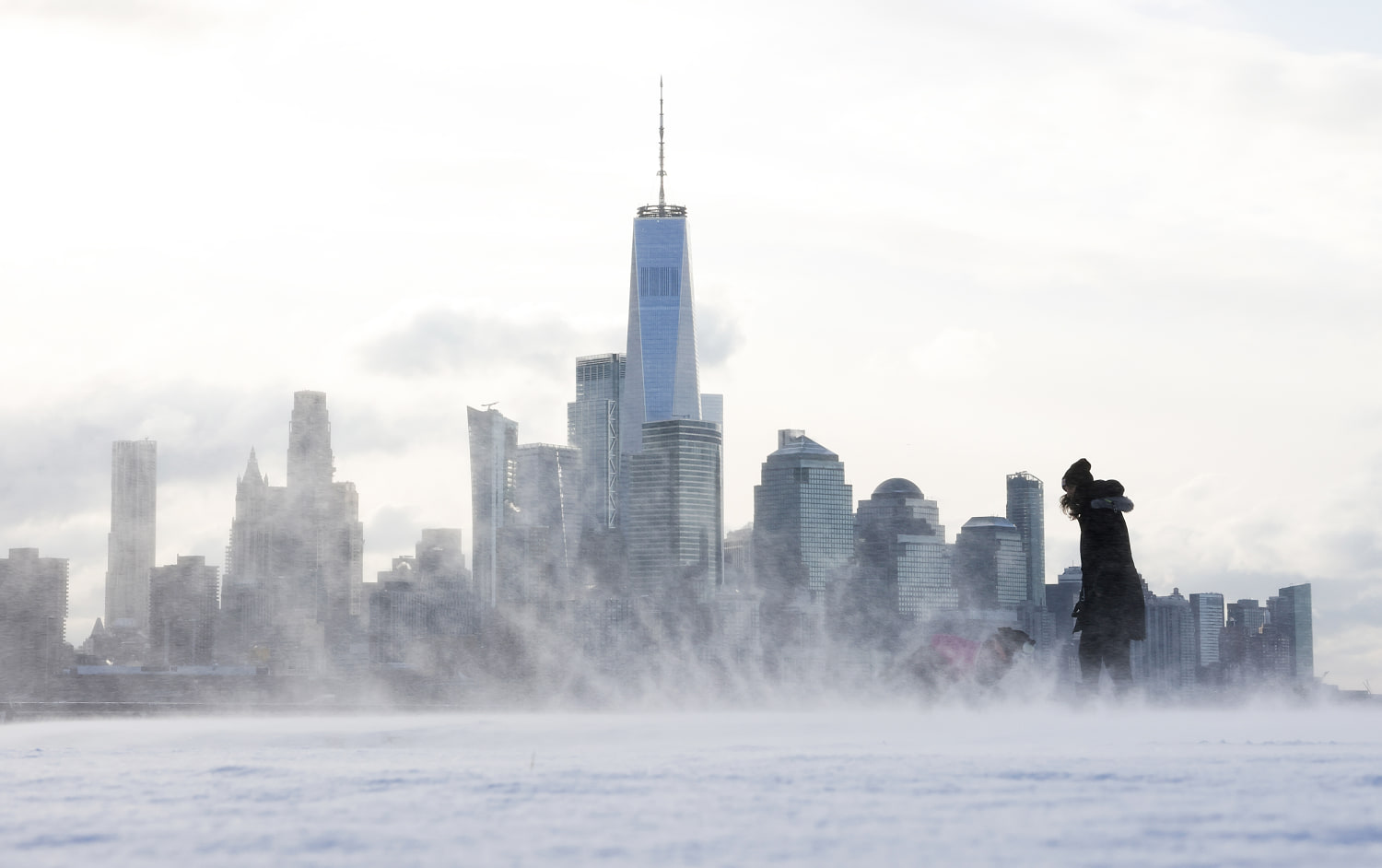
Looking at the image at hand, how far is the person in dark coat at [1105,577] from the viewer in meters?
76.8

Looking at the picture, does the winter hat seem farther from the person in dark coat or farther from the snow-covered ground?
the snow-covered ground

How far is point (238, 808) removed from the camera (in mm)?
47312

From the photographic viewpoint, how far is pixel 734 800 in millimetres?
48281

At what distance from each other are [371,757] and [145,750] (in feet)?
63.0

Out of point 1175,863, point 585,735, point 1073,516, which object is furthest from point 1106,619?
point 1175,863

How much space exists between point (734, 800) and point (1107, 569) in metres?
35.0

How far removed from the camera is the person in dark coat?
252 ft

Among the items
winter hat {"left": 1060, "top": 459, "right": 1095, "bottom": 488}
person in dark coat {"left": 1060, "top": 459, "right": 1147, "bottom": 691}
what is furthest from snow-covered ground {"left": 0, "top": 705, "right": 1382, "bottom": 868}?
winter hat {"left": 1060, "top": 459, "right": 1095, "bottom": 488}

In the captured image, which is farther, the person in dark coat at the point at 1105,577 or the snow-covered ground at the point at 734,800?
the person in dark coat at the point at 1105,577

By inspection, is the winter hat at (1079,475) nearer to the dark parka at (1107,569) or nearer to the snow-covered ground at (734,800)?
the dark parka at (1107,569)

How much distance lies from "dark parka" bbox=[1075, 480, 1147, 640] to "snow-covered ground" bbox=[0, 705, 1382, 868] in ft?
16.5

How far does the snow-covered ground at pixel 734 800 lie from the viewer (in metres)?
36.4

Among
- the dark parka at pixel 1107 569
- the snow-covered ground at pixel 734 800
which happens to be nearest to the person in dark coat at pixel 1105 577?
the dark parka at pixel 1107 569

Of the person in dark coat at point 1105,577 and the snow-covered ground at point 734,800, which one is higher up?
the person in dark coat at point 1105,577
